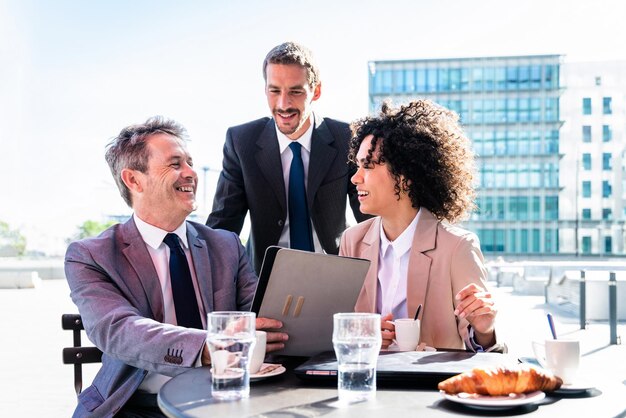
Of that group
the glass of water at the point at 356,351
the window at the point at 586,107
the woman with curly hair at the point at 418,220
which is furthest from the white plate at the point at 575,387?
the window at the point at 586,107

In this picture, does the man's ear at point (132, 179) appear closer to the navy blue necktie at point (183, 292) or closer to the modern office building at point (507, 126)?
the navy blue necktie at point (183, 292)

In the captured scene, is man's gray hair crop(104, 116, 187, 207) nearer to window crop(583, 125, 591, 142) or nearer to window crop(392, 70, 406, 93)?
window crop(392, 70, 406, 93)

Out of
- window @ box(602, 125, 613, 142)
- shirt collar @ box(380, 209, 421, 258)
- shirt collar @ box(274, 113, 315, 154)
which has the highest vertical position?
window @ box(602, 125, 613, 142)

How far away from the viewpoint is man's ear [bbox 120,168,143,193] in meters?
2.29

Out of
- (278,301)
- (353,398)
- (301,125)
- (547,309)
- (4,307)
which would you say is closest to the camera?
(353,398)

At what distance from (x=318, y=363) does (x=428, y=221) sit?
0.90 m

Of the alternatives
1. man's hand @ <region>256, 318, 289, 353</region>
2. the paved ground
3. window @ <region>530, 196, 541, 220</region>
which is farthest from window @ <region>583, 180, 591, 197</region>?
man's hand @ <region>256, 318, 289, 353</region>

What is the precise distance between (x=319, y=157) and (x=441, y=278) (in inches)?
43.9

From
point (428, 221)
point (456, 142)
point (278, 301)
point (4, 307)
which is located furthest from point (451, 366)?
point (4, 307)

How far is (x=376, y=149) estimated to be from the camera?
7.82 ft

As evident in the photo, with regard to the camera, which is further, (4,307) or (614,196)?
(614,196)

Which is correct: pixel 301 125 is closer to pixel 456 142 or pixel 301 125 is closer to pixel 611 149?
pixel 456 142

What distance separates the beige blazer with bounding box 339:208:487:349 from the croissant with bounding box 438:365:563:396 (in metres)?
0.83

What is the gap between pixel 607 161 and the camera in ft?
148
